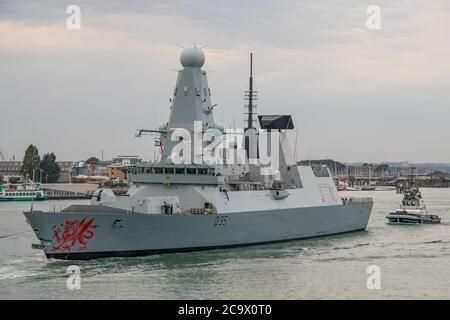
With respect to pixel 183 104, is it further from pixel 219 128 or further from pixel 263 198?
pixel 263 198

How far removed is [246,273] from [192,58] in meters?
11.0

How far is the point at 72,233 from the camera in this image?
2506 cm

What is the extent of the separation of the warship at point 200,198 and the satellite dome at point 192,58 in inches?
1.7

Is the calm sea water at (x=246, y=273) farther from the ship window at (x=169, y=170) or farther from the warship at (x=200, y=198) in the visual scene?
the ship window at (x=169, y=170)

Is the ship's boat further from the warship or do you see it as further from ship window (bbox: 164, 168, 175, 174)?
ship window (bbox: 164, 168, 175, 174)

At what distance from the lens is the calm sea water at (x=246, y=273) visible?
2062 cm

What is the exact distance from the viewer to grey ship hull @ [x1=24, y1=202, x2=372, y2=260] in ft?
82.1

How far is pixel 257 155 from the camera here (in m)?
35.8

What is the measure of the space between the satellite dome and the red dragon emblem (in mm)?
9049

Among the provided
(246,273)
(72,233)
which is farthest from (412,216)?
(72,233)

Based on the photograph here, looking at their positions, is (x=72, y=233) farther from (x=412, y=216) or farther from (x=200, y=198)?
(x=412, y=216)
